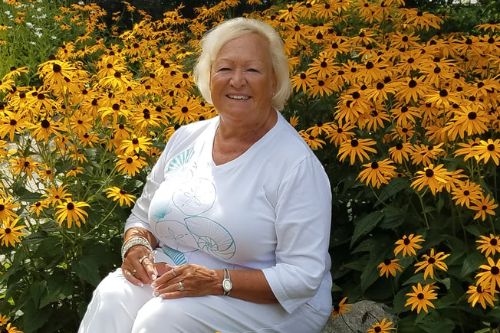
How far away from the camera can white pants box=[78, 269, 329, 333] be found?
2289mm

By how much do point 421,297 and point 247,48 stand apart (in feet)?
2.97

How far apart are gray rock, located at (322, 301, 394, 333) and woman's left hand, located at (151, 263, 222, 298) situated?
529mm

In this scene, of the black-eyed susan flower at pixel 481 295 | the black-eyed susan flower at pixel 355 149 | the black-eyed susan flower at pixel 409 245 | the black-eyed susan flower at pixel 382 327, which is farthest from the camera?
the black-eyed susan flower at pixel 355 149

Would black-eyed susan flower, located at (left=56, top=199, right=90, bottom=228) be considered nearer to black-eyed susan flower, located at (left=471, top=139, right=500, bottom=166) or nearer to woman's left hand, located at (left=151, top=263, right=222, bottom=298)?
woman's left hand, located at (left=151, top=263, right=222, bottom=298)

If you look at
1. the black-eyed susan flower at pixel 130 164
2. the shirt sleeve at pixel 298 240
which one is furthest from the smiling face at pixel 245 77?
the black-eyed susan flower at pixel 130 164

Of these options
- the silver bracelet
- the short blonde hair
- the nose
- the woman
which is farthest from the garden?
the nose

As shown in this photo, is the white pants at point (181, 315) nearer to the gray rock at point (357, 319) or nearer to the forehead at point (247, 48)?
the gray rock at point (357, 319)

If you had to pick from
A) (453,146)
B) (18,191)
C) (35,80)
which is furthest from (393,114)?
(35,80)

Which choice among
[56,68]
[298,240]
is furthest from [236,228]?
[56,68]

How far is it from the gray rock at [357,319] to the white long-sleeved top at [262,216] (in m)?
0.18

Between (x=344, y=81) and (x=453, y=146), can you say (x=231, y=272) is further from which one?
(x=344, y=81)

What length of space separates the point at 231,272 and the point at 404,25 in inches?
85.0

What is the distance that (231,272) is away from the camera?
237 centimetres

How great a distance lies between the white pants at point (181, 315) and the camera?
2.29m
